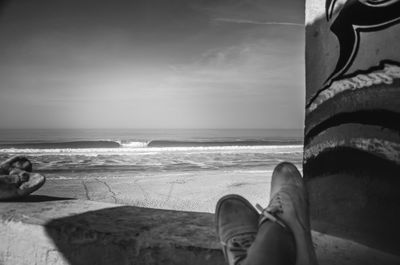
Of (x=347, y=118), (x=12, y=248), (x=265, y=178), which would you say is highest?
(x=347, y=118)

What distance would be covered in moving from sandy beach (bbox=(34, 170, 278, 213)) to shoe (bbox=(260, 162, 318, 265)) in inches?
147

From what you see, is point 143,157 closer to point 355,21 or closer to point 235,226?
point 355,21

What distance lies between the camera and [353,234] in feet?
6.14

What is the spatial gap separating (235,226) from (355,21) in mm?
1644

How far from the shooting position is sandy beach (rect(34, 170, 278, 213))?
5.55m

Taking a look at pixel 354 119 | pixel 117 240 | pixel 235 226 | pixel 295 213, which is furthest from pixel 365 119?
pixel 117 240

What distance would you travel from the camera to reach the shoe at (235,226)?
126 centimetres

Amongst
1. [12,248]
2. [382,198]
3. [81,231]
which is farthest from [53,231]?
[382,198]

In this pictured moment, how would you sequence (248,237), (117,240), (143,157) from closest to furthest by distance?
(248,237)
(117,240)
(143,157)

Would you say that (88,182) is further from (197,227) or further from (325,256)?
(325,256)

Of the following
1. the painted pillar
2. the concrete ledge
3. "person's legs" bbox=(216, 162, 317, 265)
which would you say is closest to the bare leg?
"person's legs" bbox=(216, 162, 317, 265)

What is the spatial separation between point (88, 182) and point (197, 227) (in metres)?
6.12

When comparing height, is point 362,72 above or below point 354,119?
above

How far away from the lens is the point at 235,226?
142 centimetres
